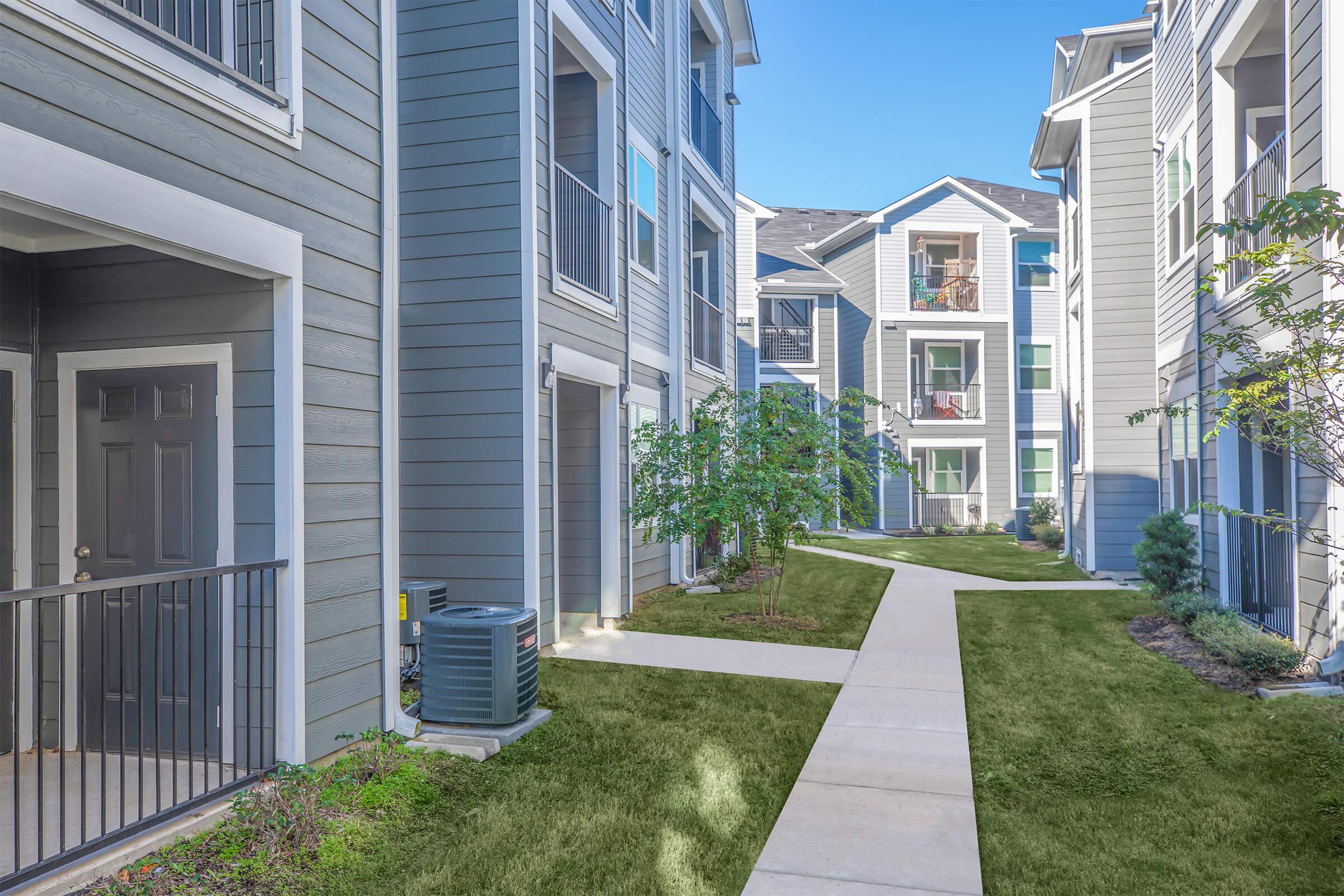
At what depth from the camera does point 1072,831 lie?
425cm

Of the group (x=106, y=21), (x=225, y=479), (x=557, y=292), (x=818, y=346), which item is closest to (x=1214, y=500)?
(x=557, y=292)

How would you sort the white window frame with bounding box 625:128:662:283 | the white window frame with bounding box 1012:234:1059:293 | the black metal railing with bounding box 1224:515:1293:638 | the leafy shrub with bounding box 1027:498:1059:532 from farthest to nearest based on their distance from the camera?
the white window frame with bounding box 1012:234:1059:293 → the leafy shrub with bounding box 1027:498:1059:532 → the white window frame with bounding box 625:128:662:283 → the black metal railing with bounding box 1224:515:1293:638

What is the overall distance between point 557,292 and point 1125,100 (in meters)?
10.1

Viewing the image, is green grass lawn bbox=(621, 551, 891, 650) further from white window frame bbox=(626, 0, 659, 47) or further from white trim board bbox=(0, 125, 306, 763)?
white window frame bbox=(626, 0, 659, 47)

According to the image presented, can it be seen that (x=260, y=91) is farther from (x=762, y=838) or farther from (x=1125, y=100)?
(x=1125, y=100)

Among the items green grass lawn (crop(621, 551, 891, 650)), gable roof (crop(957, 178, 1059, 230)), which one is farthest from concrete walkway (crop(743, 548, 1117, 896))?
gable roof (crop(957, 178, 1059, 230))

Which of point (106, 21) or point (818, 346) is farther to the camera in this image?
point (818, 346)

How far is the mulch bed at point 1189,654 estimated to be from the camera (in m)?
6.77

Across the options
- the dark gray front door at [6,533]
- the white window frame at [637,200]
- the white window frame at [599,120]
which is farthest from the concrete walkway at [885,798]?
the white window frame at [637,200]

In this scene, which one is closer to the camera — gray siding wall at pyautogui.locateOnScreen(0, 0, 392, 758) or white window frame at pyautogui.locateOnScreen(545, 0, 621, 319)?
gray siding wall at pyautogui.locateOnScreen(0, 0, 392, 758)

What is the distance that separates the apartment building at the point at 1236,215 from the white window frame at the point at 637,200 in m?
5.68

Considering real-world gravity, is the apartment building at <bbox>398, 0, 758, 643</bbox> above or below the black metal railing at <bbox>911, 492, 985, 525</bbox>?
above

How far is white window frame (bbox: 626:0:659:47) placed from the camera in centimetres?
1048

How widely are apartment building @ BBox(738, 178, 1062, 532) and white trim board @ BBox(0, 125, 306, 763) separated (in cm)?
1949
